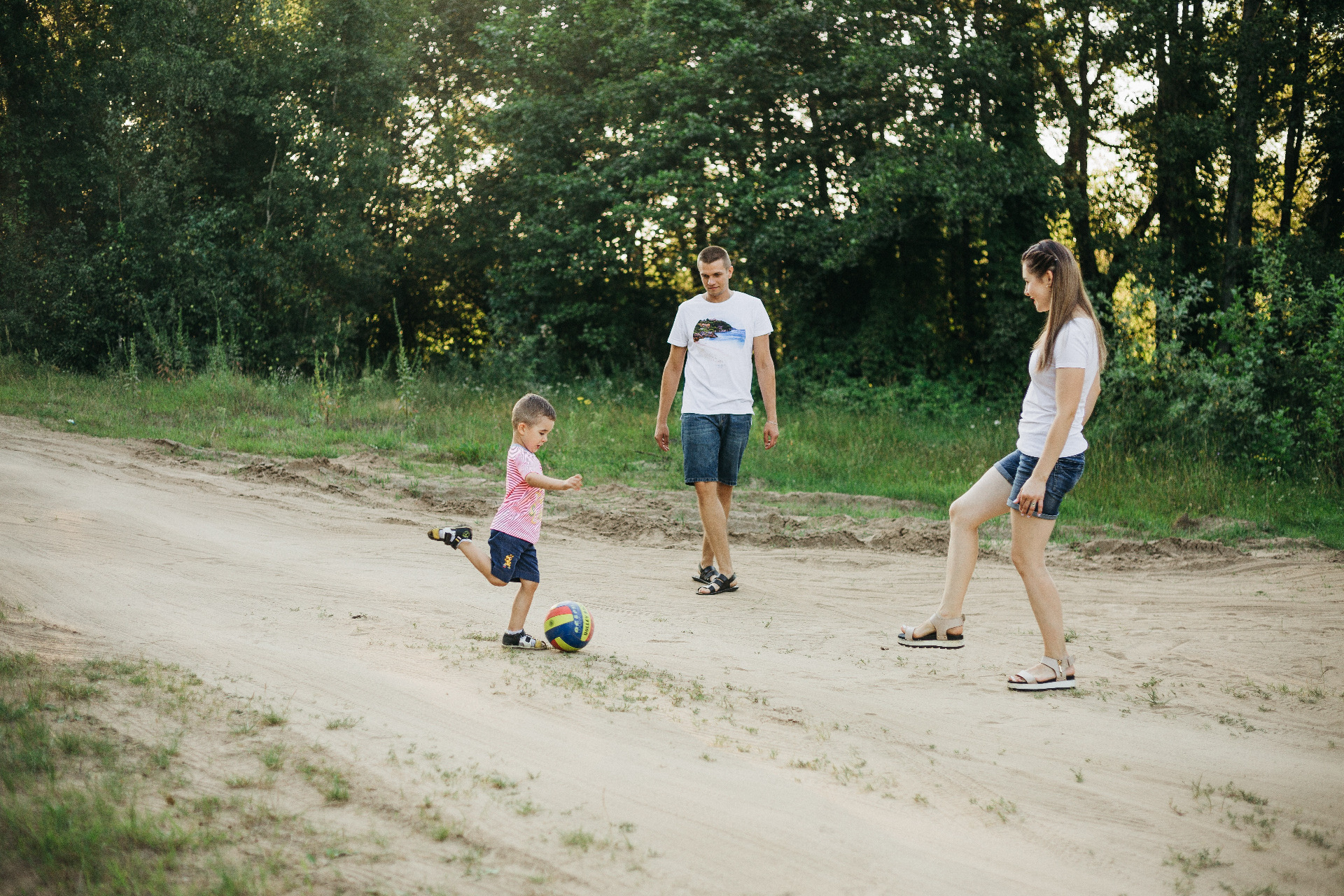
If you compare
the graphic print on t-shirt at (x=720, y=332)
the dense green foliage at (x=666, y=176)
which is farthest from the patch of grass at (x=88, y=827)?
the dense green foliage at (x=666, y=176)

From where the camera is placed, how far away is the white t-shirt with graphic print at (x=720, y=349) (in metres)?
7.61

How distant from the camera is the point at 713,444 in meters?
7.61

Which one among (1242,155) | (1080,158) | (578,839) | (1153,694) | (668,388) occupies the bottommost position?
(578,839)

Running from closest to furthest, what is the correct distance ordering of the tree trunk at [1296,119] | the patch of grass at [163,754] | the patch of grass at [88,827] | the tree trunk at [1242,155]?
the patch of grass at [88,827], the patch of grass at [163,754], the tree trunk at [1242,155], the tree trunk at [1296,119]

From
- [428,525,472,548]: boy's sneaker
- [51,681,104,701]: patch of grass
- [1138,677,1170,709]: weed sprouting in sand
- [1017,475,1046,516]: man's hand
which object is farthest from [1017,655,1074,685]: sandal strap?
[51,681,104,701]: patch of grass

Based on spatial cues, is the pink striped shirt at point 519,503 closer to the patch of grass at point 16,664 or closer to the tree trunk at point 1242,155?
the patch of grass at point 16,664

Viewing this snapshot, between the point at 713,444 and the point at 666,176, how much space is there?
11836 mm

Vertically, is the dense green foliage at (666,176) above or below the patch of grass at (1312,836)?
above

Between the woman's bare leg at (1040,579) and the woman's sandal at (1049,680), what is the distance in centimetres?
2

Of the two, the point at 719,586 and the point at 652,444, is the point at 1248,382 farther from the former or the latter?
the point at 719,586

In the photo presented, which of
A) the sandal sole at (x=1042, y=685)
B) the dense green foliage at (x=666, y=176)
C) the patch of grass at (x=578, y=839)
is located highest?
the dense green foliage at (x=666, y=176)

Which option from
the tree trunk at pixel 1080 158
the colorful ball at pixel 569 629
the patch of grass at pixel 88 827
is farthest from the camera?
the tree trunk at pixel 1080 158

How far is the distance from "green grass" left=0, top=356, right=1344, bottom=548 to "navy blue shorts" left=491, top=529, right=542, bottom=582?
5981 millimetres

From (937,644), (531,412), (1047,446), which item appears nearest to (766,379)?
(531,412)
